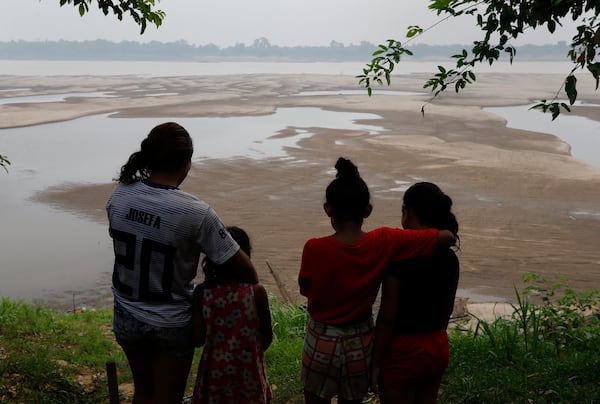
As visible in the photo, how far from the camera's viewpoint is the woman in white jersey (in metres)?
2.61

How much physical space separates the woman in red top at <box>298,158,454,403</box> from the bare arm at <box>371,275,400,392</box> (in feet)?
0.11

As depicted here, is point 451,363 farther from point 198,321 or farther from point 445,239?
point 198,321

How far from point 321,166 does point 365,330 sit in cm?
1738

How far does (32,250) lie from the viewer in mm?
13094

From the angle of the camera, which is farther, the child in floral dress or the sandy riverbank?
the sandy riverbank

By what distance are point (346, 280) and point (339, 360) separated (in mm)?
345

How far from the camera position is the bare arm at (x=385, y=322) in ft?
8.95

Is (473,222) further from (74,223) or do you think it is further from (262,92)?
(262,92)

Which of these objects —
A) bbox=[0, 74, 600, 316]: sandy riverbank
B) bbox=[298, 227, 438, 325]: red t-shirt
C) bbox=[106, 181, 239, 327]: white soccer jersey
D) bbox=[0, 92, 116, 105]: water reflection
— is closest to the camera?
bbox=[106, 181, 239, 327]: white soccer jersey

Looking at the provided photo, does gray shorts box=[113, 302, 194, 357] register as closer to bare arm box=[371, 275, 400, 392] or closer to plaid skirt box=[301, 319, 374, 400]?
plaid skirt box=[301, 319, 374, 400]

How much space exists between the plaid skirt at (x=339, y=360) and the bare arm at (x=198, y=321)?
46 cm

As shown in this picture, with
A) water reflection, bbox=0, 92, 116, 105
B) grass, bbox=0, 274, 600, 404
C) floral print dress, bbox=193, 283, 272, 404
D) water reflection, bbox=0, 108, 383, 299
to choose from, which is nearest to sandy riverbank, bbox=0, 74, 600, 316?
water reflection, bbox=0, 108, 383, 299

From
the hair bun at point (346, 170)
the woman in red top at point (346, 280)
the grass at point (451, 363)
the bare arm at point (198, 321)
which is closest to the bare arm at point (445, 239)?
the woman in red top at point (346, 280)

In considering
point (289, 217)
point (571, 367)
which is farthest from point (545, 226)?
point (571, 367)
